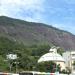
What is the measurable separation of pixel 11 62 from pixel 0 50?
41648 millimetres

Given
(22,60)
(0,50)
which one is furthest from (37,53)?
(22,60)

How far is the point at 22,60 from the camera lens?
117938mm

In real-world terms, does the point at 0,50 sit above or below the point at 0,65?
→ above

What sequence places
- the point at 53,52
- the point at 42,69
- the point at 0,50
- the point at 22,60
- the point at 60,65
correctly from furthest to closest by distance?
1. the point at 0,50
2. the point at 53,52
3. the point at 60,65
4. the point at 22,60
5. the point at 42,69

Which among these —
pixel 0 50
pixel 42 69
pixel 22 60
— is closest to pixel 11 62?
pixel 22 60

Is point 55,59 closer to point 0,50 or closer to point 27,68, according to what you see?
point 27,68

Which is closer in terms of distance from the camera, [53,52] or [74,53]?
[53,52]

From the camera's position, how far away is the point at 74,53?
14762 centimetres

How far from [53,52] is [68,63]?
36.1ft

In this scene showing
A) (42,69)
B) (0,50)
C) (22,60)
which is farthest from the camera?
(0,50)

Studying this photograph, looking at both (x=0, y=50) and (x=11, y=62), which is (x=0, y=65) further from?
(x=0, y=50)

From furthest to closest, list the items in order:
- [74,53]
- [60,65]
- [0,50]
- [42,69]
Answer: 1. [0,50]
2. [74,53]
3. [60,65]
4. [42,69]

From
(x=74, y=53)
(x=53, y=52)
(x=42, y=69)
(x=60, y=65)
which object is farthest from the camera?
(x=74, y=53)

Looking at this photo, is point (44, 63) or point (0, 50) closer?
point (44, 63)
